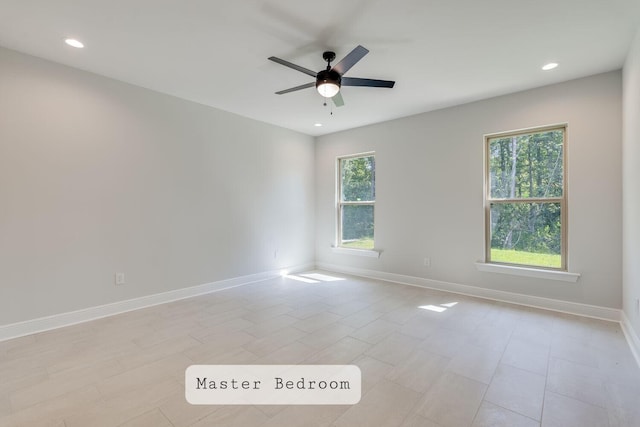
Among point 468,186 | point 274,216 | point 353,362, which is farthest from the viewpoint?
point 274,216

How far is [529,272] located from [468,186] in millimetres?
1302

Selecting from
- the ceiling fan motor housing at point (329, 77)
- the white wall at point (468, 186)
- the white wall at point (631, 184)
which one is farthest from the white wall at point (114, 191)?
the white wall at point (631, 184)

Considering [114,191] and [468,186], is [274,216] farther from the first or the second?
[468,186]

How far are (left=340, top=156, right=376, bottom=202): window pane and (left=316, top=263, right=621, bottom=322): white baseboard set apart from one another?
134 centimetres

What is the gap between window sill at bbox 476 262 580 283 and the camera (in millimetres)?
3314

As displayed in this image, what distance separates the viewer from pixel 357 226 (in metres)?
5.42

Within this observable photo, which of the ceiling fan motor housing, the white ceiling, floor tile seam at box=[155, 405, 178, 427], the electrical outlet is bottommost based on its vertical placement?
floor tile seam at box=[155, 405, 178, 427]

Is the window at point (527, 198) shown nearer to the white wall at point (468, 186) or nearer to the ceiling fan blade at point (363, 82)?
the white wall at point (468, 186)

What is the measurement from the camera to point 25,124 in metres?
2.78

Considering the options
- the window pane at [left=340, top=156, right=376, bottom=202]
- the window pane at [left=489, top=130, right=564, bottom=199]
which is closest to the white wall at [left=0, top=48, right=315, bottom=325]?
the window pane at [left=340, top=156, right=376, bottom=202]

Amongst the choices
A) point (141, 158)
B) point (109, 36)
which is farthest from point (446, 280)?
point (109, 36)

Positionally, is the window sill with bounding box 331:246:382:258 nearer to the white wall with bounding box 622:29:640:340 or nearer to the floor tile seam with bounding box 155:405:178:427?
the white wall with bounding box 622:29:640:340

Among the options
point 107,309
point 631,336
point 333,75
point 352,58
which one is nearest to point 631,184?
point 631,336

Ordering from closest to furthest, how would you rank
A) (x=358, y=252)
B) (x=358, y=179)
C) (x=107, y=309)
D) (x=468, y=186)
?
(x=107, y=309) → (x=468, y=186) → (x=358, y=252) → (x=358, y=179)
